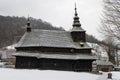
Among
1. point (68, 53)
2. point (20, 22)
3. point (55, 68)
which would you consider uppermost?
point (20, 22)

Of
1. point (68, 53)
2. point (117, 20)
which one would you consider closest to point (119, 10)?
point (117, 20)

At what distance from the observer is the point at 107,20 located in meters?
21.3

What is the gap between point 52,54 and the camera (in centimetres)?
3994

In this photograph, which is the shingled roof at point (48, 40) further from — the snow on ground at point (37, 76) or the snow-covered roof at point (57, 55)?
the snow on ground at point (37, 76)

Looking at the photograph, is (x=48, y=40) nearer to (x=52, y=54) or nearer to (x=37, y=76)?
(x=52, y=54)

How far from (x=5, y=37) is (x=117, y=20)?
121 meters

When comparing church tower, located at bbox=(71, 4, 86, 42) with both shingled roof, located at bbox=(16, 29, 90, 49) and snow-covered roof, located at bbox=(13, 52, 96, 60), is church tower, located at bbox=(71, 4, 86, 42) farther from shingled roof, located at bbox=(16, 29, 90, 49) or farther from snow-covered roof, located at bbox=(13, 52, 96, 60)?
snow-covered roof, located at bbox=(13, 52, 96, 60)

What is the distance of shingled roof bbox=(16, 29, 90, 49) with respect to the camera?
40469 mm

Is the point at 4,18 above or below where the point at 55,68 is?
above

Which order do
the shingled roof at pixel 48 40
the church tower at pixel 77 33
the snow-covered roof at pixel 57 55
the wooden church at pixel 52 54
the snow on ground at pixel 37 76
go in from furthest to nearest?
the church tower at pixel 77 33, the shingled roof at pixel 48 40, the wooden church at pixel 52 54, the snow-covered roof at pixel 57 55, the snow on ground at pixel 37 76

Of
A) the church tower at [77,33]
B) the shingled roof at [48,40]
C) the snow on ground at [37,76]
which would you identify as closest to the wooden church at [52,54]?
the shingled roof at [48,40]

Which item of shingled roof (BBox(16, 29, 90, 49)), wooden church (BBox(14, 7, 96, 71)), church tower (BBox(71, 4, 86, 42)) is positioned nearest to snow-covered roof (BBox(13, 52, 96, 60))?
wooden church (BBox(14, 7, 96, 71))

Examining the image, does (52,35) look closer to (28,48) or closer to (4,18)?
(28,48)

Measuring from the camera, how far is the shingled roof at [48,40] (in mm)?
40469
